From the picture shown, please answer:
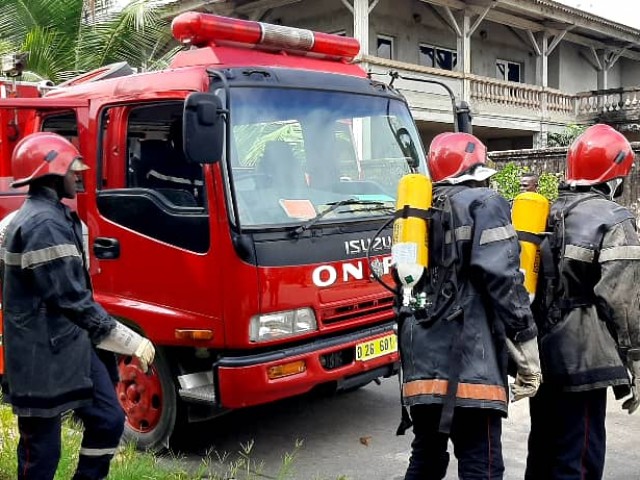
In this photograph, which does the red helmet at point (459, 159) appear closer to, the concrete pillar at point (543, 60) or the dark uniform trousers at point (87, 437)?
the dark uniform trousers at point (87, 437)

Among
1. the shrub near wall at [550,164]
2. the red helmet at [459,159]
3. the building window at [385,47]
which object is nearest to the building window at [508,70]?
the building window at [385,47]

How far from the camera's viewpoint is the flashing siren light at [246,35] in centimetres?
481

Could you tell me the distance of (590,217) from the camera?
3.22 meters

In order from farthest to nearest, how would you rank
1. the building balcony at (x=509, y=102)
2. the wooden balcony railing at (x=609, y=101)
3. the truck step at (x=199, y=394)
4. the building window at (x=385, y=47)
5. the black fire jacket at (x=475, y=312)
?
the wooden balcony railing at (x=609, y=101) < the building window at (x=385, y=47) < the building balcony at (x=509, y=102) < the truck step at (x=199, y=394) < the black fire jacket at (x=475, y=312)

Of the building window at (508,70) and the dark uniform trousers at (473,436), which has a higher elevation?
the building window at (508,70)

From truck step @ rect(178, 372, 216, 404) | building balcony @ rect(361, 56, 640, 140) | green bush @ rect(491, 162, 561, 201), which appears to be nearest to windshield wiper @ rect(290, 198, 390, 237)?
truck step @ rect(178, 372, 216, 404)

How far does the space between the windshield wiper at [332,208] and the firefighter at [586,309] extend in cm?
151

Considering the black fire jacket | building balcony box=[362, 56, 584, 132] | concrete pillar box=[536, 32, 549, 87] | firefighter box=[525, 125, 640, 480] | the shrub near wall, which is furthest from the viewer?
concrete pillar box=[536, 32, 549, 87]

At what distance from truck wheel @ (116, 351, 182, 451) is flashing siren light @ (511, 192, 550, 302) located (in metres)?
2.37

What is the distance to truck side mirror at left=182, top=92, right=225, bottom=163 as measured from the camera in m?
4.04

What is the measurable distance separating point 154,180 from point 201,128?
33.0 inches

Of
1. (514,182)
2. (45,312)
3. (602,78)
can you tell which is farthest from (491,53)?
(45,312)

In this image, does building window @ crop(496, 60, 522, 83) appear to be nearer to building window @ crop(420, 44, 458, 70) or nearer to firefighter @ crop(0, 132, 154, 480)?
building window @ crop(420, 44, 458, 70)

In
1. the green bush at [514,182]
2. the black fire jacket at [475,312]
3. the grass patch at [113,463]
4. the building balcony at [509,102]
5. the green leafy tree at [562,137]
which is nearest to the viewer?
the black fire jacket at [475,312]
